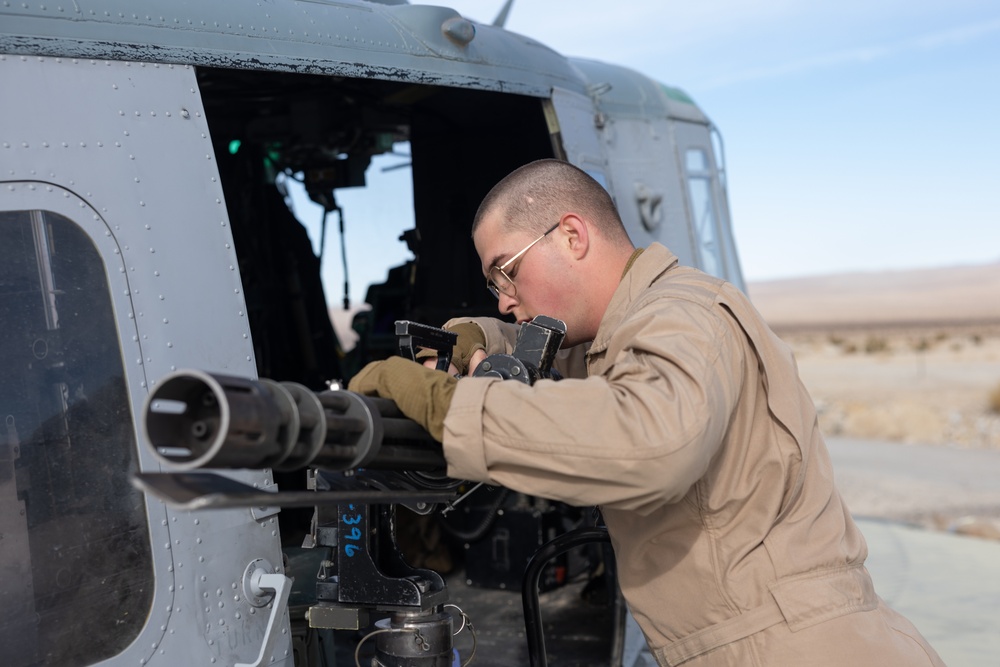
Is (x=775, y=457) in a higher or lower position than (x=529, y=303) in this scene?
lower

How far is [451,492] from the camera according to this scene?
1.92 meters

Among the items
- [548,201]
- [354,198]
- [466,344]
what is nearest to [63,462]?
[466,344]

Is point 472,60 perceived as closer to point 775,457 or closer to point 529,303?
point 529,303

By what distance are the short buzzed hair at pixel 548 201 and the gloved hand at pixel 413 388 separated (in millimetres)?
594

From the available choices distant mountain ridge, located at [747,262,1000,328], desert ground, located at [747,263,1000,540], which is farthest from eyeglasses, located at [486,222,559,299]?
distant mountain ridge, located at [747,262,1000,328]

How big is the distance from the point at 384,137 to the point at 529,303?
11.0 ft

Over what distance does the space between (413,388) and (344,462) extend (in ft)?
0.67

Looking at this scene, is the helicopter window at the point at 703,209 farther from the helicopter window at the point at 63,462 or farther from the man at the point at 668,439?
the helicopter window at the point at 63,462

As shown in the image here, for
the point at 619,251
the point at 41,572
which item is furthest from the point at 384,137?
the point at 41,572

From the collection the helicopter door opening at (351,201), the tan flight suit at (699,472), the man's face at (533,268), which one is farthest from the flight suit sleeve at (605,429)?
the helicopter door opening at (351,201)

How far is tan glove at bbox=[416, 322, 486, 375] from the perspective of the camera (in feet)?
8.43

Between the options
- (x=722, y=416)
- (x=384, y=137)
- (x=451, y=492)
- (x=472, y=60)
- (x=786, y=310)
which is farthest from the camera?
(x=786, y=310)

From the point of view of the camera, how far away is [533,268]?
2.22 metres

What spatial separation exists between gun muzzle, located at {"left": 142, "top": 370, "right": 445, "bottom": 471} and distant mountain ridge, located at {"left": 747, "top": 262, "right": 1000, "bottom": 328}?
220 ft
